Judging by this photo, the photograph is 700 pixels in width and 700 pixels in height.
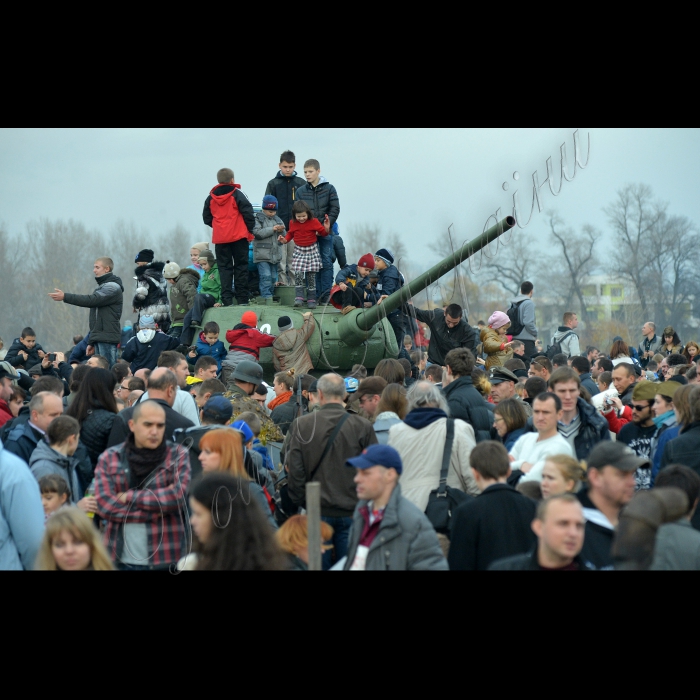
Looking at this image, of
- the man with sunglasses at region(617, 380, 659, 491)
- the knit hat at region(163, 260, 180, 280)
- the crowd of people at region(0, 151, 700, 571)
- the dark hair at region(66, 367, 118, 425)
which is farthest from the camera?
the knit hat at region(163, 260, 180, 280)

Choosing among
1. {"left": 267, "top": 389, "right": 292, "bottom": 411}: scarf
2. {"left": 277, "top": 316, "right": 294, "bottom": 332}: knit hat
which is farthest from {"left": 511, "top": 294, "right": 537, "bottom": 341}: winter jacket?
{"left": 267, "top": 389, "right": 292, "bottom": 411}: scarf

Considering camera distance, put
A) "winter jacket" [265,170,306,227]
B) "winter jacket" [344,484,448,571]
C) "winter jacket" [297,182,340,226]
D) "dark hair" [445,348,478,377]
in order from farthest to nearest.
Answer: "winter jacket" [265,170,306,227]
"winter jacket" [297,182,340,226]
"dark hair" [445,348,478,377]
"winter jacket" [344,484,448,571]

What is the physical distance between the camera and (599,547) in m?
5.39

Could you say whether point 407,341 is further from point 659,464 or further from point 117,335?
point 659,464

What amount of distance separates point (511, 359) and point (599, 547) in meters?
9.08

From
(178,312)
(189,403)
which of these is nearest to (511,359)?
(178,312)

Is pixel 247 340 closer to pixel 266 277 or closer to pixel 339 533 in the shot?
pixel 266 277

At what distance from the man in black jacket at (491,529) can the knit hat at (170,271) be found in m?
10.3

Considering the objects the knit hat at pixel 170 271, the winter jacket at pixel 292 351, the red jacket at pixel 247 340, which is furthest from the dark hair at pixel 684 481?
the knit hat at pixel 170 271

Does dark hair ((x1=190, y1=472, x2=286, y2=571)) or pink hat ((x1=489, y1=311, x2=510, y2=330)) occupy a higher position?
pink hat ((x1=489, y1=311, x2=510, y2=330))

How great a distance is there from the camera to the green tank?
14225 millimetres

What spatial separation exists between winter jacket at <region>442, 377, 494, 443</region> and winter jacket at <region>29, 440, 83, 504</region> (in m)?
2.98

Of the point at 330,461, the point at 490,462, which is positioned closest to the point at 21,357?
the point at 330,461

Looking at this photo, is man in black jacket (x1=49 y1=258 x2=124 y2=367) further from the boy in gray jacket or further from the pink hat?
the pink hat
